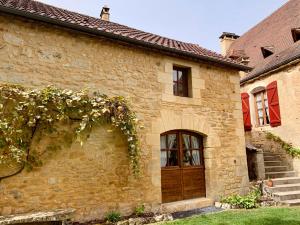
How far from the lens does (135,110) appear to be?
21.4 ft

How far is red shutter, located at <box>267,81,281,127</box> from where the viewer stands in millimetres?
10328

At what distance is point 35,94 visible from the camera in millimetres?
5176

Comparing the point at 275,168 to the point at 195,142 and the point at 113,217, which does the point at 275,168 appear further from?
the point at 113,217

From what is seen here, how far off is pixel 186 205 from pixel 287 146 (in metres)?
5.10

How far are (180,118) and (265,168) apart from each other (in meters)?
4.19

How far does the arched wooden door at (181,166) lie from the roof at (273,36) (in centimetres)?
517

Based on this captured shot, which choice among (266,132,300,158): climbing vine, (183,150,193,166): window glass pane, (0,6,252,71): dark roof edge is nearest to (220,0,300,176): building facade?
(266,132,300,158): climbing vine

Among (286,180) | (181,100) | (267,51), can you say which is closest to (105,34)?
(181,100)

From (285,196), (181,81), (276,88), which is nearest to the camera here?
(285,196)

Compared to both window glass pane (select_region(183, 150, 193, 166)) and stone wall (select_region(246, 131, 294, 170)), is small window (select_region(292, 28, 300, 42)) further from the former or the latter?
window glass pane (select_region(183, 150, 193, 166))

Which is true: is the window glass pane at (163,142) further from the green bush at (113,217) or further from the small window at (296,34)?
the small window at (296,34)

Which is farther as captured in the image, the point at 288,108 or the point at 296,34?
the point at 296,34

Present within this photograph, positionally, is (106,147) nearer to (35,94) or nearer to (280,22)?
(35,94)

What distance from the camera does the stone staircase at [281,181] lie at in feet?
24.2
